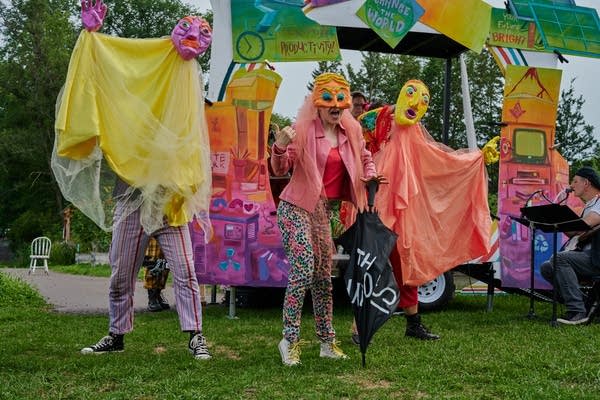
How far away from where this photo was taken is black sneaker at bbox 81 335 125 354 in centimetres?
518

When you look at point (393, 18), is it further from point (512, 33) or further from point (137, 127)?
point (137, 127)

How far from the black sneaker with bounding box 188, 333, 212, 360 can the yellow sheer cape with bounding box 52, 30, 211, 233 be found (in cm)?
81

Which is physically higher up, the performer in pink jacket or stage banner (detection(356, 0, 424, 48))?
stage banner (detection(356, 0, 424, 48))

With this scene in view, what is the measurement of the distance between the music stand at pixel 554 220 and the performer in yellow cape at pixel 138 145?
3340 mm

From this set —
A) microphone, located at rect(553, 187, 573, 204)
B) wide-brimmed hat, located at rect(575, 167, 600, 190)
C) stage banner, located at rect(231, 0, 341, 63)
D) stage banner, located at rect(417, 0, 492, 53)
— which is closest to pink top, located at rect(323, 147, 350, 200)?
stage banner, located at rect(231, 0, 341, 63)

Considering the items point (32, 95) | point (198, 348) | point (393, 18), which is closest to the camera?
point (198, 348)

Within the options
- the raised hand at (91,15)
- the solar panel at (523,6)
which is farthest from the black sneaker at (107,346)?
the solar panel at (523,6)

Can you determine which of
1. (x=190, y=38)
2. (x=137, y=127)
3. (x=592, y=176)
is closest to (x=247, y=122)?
(x=190, y=38)

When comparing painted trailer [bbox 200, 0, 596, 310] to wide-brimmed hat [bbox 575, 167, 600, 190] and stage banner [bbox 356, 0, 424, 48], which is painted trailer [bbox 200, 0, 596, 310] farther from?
wide-brimmed hat [bbox 575, 167, 600, 190]

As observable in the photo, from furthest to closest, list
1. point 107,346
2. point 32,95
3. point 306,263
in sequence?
point 32,95 < point 107,346 < point 306,263

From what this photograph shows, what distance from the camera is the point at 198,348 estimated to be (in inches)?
195

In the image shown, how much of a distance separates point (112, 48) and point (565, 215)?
426cm

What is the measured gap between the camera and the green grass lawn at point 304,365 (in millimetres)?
3902

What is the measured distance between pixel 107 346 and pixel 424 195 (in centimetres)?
294
